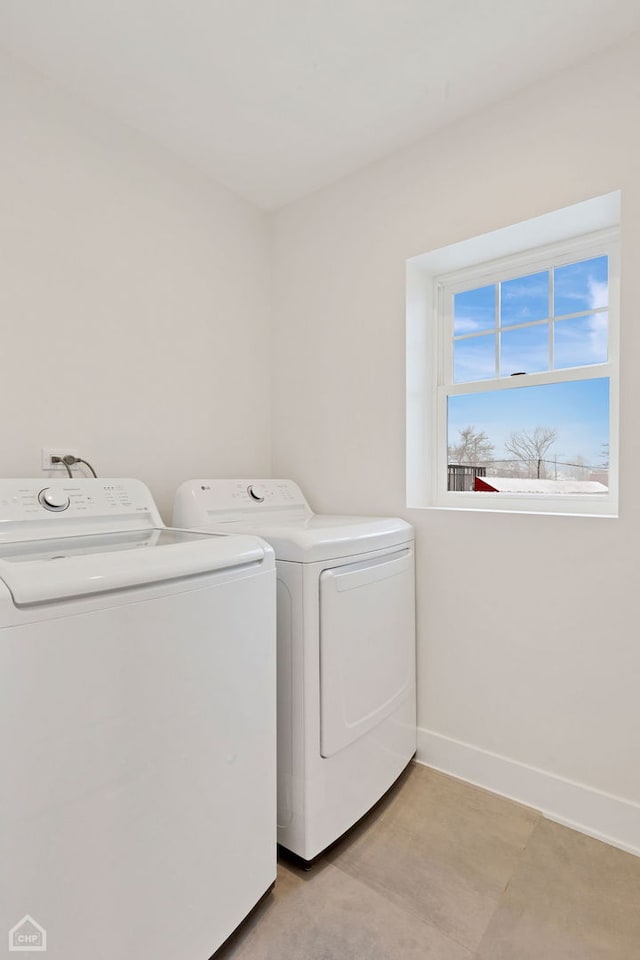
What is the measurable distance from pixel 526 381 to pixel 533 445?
251 millimetres

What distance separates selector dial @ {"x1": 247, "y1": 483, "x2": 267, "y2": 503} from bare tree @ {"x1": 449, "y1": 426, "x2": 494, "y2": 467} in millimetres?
835

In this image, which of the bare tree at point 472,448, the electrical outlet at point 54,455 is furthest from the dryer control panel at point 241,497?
the bare tree at point 472,448

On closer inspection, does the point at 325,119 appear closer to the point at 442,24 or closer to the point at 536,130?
the point at 442,24

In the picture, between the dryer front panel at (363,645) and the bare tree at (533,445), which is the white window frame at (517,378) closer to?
the bare tree at (533,445)

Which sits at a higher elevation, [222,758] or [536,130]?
[536,130]

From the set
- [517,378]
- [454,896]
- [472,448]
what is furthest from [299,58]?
[454,896]

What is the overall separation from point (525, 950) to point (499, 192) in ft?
7.27

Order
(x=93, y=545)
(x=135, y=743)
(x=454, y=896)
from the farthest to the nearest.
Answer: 1. (x=454, y=896)
2. (x=93, y=545)
3. (x=135, y=743)

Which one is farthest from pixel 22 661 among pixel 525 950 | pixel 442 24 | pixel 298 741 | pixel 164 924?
pixel 442 24

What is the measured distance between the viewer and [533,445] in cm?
192

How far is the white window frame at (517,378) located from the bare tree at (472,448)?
0.17ft

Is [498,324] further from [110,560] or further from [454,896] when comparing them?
[454,896]

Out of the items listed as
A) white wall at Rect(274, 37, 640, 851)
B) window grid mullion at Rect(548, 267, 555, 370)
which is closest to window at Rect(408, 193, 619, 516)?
window grid mullion at Rect(548, 267, 555, 370)

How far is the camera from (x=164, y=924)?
0.96m
